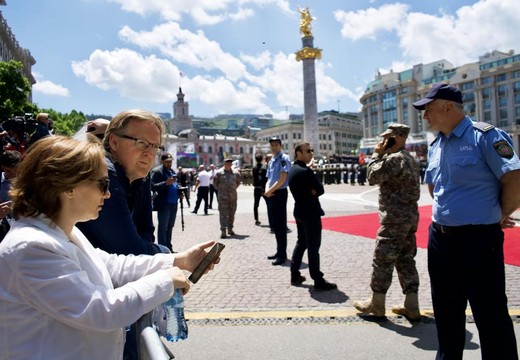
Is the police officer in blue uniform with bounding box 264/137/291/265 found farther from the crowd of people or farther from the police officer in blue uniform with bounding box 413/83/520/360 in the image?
the police officer in blue uniform with bounding box 413/83/520/360

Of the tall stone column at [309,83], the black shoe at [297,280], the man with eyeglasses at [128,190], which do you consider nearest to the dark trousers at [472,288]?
the man with eyeglasses at [128,190]

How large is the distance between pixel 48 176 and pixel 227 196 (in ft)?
29.1

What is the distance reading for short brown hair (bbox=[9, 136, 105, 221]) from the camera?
1.43 meters

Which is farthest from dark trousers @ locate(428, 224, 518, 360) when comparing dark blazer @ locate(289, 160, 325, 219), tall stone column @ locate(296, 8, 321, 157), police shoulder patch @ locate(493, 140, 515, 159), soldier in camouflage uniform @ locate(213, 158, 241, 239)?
tall stone column @ locate(296, 8, 321, 157)

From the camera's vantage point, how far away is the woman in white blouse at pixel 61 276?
51.0 inches

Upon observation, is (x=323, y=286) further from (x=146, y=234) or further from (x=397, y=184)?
(x=146, y=234)

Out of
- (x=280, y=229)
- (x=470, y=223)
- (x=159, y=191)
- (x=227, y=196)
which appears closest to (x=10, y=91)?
(x=227, y=196)

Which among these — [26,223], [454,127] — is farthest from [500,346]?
[26,223]

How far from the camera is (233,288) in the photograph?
555 cm

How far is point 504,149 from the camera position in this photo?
8.99ft

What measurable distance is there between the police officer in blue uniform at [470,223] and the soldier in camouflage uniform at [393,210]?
3.41ft

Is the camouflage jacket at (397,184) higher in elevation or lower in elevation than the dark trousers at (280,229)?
higher

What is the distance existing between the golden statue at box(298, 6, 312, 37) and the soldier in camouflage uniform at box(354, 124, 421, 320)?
46620 millimetres

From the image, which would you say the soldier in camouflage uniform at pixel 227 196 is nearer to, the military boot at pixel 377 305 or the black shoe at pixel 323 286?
the black shoe at pixel 323 286
